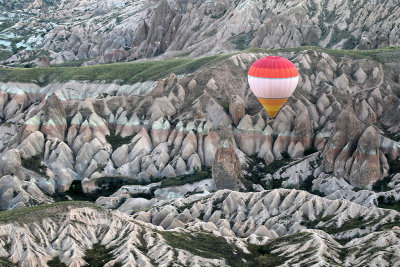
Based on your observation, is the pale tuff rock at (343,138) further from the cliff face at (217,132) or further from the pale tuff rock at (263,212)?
the pale tuff rock at (263,212)

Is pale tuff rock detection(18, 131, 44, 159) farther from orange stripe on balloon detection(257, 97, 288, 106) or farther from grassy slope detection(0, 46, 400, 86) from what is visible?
orange stripe on balloon detection(257, 97, 288, 106)

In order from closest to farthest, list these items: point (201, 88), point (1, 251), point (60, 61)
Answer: point (1, 251), point (201, 88), point (60, 61)

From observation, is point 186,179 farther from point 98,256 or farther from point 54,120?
point 98,256

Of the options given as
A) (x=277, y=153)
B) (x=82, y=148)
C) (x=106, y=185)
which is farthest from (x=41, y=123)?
(x=277, y=153)

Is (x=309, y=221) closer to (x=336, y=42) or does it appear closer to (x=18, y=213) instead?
(x=18, y=213)

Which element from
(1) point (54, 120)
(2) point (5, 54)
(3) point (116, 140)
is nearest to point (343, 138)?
(3) point (116, 140)

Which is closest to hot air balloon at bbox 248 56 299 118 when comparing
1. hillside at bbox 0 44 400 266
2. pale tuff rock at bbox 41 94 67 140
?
hillside at bbox 0 44 400 266
